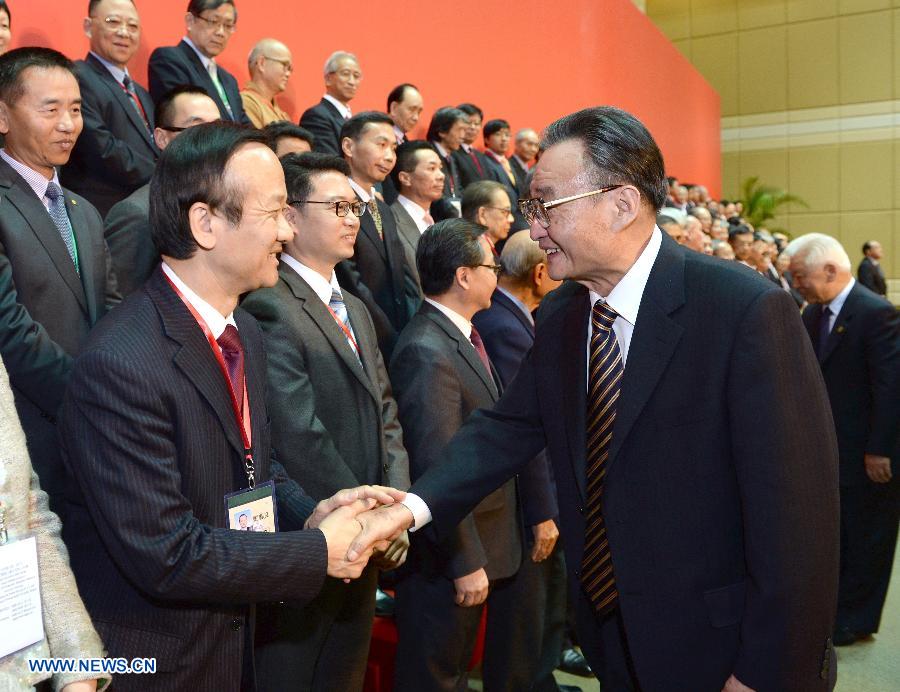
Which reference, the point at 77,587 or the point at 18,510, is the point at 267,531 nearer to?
the point at 77,587

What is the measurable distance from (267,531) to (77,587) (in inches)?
13.4

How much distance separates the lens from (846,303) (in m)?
3.95

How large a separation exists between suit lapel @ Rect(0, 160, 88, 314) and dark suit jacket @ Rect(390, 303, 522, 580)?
0.96 metres

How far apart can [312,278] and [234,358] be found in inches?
29.8

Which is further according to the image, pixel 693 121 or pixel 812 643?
pixel 693 121

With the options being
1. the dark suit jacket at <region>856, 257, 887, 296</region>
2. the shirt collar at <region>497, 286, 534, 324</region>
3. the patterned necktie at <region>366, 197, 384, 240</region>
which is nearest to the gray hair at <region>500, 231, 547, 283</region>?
the shirt collar at <region>497, 286, 534, 324</region>

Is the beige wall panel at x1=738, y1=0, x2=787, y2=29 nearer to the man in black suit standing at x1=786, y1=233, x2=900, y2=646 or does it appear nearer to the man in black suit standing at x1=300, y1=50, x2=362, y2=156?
the man in black suit standing at x1=300, y1=50, x2=362, y2=156

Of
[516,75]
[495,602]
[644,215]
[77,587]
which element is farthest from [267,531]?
[516,75]

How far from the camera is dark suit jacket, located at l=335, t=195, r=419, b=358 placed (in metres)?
3.48

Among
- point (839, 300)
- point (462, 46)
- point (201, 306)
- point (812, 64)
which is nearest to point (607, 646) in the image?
point (201, 306)

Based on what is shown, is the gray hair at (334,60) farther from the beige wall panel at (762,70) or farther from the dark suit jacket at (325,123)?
the beige wall panel at (762,70)

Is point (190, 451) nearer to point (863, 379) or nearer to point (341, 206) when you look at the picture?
point (341, 206)

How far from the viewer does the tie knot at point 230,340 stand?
1659 mm

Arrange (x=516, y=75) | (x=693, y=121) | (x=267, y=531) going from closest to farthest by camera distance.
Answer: (x=267, y=531) → (x=516, y=75) → (x=693, y=121)
